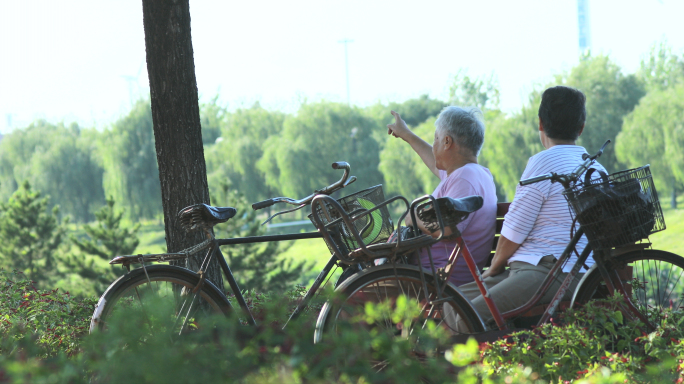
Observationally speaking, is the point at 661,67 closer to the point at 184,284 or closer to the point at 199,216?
the point at 199,216

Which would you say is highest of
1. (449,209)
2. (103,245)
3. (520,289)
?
(449,209)

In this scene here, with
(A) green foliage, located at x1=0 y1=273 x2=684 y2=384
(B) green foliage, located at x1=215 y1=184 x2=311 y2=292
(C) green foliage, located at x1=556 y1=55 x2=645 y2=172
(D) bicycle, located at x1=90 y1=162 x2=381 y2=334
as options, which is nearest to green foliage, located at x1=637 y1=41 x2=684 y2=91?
(C) green foliage, located at x1=556 y1=55 x2=645 y2=172

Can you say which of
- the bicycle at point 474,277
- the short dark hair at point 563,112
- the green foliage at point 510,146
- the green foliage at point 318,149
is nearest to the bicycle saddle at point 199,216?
the bicycle at point 474,277

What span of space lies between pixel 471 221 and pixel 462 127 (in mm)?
421

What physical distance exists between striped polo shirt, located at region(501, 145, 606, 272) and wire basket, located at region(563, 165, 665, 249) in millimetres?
236

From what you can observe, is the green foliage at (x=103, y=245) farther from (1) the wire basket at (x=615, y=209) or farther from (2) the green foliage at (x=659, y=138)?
(2) the green foliage at (x=659, y=138)

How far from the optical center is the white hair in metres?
2.96

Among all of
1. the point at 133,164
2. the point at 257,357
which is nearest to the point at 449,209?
the point at 257,357

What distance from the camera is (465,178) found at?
9.38 ft

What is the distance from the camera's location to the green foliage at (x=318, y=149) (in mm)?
41156

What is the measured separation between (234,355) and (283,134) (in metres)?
42.9

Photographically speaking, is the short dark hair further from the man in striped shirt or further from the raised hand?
the raised hand

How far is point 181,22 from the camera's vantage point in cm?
360

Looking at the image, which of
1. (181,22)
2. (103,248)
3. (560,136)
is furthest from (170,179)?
(103,248)
